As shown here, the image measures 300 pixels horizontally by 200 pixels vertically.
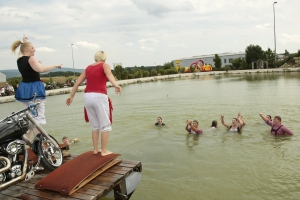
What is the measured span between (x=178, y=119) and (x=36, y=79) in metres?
11.7

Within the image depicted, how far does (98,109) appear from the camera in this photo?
5.57 m

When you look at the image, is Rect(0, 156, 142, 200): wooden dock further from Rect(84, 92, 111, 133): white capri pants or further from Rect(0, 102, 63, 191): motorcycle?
Rect(84, 92, 111, 133): white capri pants

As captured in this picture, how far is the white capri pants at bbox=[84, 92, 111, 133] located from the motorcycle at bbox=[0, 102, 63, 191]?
956 mm

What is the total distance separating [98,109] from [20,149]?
5.26ft

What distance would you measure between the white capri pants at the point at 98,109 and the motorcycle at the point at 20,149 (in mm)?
956

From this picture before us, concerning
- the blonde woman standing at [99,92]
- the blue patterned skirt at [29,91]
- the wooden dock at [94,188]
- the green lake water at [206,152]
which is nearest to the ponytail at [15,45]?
the blue patterned skirt at [29,91]

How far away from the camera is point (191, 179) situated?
26.1ft

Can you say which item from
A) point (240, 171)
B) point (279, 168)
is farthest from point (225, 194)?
point (279, 168)

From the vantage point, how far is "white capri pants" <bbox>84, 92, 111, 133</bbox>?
18.1 ft

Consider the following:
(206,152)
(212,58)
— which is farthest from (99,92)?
(212,58)

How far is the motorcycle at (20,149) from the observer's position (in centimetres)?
486

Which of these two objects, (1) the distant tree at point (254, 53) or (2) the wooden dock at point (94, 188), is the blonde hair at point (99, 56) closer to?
(2) the wooden dock at point (94, 188)

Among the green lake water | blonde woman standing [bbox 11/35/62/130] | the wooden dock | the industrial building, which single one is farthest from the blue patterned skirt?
the industrial building

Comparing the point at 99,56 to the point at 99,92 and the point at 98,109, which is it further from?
the point at 98,109
